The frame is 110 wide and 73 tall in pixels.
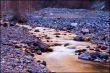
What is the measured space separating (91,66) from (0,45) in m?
3.75

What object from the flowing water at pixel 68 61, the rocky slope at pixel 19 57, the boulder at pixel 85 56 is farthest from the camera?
the boulder at pixel 85 56

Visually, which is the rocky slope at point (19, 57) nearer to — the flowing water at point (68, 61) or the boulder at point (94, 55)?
the flowing water at point (68, 61)

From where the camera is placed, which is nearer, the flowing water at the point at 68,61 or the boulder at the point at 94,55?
the flowing water at the point at 68,61

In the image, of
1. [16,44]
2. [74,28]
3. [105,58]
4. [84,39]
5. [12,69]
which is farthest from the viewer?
[74,28]

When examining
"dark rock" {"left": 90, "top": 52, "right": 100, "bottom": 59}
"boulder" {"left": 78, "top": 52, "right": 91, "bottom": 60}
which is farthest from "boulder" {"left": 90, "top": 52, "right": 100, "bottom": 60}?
"boulder" {"left": 78, "top": 52, "right": 91, "bottom": 60}

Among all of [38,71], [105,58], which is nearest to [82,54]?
→ [105,58]

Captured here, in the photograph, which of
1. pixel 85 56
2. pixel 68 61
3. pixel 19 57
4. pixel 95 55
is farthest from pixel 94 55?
pixel 19 57

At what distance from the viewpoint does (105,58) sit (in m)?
14.3

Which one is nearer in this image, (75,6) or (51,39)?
(51,39)

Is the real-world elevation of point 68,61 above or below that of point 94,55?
below

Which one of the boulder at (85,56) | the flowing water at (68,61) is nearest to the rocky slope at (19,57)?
the flowing water at (68,61)

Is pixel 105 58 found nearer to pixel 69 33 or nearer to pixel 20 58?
pixel 20 58

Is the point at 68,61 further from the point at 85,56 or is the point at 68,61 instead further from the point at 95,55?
the point at 95,55

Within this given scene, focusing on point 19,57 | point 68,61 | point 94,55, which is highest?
point 19,57
